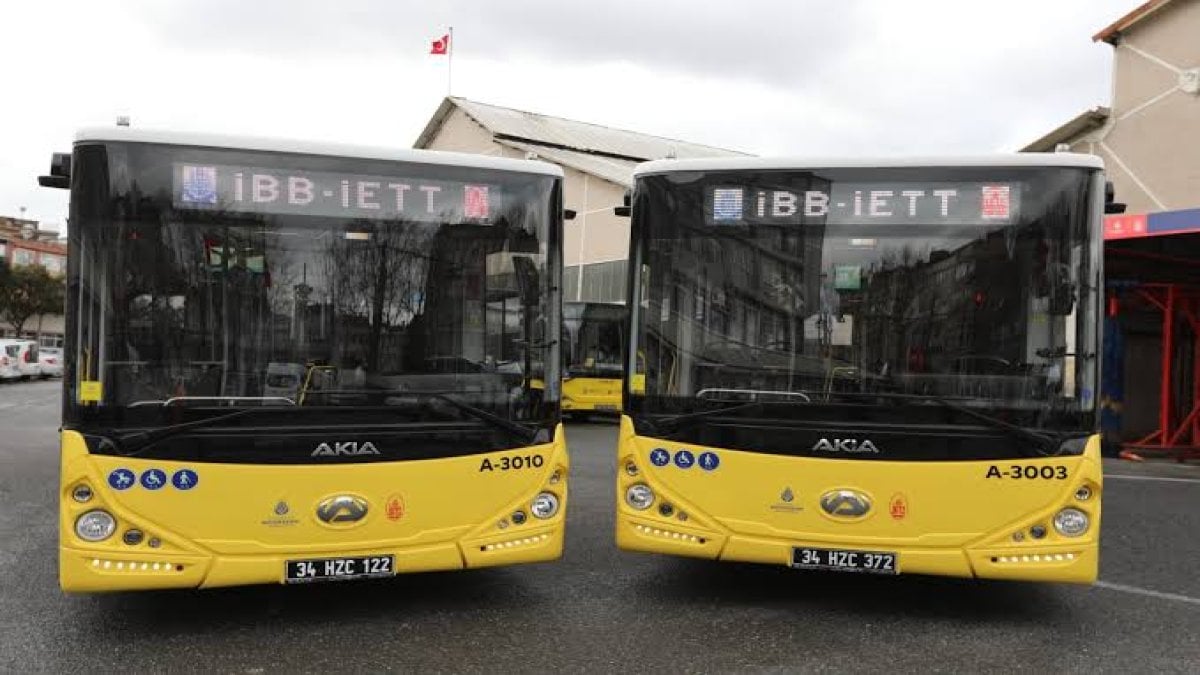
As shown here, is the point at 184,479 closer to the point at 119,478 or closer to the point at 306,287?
the point at 119,478

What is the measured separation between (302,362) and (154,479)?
2.94 ft

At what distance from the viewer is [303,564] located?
5199 millimetres

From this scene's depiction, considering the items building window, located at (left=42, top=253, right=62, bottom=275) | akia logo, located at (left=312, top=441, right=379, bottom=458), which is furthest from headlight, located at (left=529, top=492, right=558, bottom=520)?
building window, located at (left=42, top=253, right=62, bottom=275)

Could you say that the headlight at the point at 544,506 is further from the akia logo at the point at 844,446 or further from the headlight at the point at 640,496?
the akia logo at the point at 844,446

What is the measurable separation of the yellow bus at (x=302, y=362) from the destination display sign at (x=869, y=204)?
102 centimetres

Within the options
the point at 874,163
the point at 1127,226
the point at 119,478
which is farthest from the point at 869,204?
the point at 1127,226

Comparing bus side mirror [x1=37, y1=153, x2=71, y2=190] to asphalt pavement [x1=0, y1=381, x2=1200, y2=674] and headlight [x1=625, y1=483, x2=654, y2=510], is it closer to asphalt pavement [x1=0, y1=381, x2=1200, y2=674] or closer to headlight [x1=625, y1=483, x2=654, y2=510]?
asphalt pavement [x1=0, y1=381, x2=1200, y2=674]

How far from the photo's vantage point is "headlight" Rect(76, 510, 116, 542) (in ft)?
16.2

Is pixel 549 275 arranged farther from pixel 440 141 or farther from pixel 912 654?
pixel 440 141

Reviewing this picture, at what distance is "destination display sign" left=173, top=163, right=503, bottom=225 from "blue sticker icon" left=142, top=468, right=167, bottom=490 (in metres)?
1.32

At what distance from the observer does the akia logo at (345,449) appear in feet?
17.2

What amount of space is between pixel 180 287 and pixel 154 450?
0.81m

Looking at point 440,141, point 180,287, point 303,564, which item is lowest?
point 303,564

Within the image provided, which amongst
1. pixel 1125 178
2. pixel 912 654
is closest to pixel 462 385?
pixel 912 654
